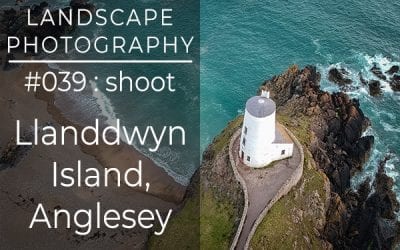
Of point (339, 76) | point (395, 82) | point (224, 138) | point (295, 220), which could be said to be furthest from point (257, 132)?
point (395, 82)

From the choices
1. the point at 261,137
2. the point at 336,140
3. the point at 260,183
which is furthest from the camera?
the point at 336,140

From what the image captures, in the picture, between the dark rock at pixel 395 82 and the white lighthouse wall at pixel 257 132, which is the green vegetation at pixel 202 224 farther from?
the dark rock at pixel 395 82

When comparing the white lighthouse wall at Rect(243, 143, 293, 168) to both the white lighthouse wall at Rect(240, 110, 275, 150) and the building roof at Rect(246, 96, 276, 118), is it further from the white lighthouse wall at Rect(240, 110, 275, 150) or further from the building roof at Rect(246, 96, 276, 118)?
the building roof at Rect(246, 96, 276, 118)

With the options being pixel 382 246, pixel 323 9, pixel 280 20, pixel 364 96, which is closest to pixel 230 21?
pixel 280 20

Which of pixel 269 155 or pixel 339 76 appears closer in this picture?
pixel 269 155

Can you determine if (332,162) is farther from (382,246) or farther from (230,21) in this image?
(230,21)

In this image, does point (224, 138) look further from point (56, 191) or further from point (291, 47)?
point (291, 47)

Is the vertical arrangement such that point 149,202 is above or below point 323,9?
below

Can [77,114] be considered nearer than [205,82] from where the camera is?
Yes
